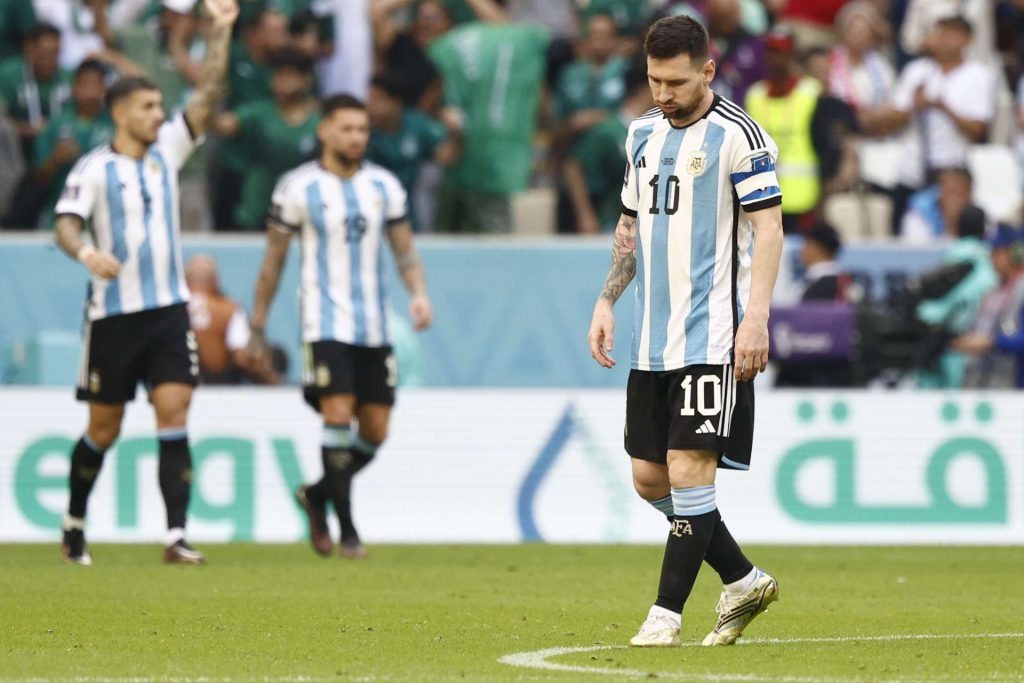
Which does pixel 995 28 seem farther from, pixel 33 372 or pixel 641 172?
pixel 641 172

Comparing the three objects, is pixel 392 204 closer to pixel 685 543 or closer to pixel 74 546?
pixel 74 546

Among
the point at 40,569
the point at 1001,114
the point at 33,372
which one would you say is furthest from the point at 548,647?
the point at 1001,114

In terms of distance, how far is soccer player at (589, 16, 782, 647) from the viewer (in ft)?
21.6

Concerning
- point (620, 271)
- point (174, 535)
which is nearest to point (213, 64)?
point (174, 535)

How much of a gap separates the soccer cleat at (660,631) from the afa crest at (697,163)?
144cm

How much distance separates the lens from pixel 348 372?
1094 cm

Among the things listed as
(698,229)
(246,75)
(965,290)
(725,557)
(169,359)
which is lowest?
(725,557)

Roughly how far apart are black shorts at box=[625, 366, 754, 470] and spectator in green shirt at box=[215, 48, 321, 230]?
8531 millimetres

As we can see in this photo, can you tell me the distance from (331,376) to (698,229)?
4.48 metres

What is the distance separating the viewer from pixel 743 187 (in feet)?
21.8

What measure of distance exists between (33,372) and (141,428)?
1461mm

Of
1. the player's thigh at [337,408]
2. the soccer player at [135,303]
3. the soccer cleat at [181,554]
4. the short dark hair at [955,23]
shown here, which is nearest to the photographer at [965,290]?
the short dark hair at [955,23]

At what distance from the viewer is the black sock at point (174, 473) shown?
10312 mm

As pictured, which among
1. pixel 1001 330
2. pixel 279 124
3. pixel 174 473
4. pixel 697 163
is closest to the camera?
pixel 697 163
